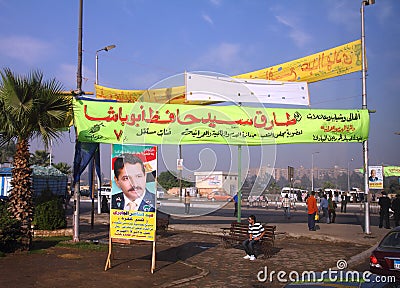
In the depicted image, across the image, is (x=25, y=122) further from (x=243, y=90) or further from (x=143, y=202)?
(x=243, y=90)

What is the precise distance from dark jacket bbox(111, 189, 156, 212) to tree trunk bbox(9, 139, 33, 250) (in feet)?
11.7

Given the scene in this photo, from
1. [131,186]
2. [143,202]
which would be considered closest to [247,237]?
[143,202]

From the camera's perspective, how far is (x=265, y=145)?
55.4 feet

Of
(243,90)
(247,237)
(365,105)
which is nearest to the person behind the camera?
(247,237)

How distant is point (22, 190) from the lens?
13.0 metres

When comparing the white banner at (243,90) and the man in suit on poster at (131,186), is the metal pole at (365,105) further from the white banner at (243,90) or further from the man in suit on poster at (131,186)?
the man in suit on poster at (131,186)

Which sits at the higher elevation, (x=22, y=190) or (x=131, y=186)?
(x=131, y=186)

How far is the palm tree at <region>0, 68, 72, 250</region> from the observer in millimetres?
12508

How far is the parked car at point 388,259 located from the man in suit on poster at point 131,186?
17.4ft

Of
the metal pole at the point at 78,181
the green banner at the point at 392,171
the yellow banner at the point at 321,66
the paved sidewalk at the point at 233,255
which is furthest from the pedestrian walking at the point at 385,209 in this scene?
the green banner at the point at 392,171

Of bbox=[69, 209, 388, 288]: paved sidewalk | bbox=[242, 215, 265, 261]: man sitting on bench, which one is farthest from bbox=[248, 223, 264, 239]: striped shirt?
bbox=[69, 209, 388, 288]: paved sidewalk

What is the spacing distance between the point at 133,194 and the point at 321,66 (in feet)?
39.7

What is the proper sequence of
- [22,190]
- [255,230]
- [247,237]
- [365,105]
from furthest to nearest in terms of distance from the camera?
[365,105]
[247,237]
[22,190]
[255,230]

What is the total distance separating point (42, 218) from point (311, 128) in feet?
37.1
